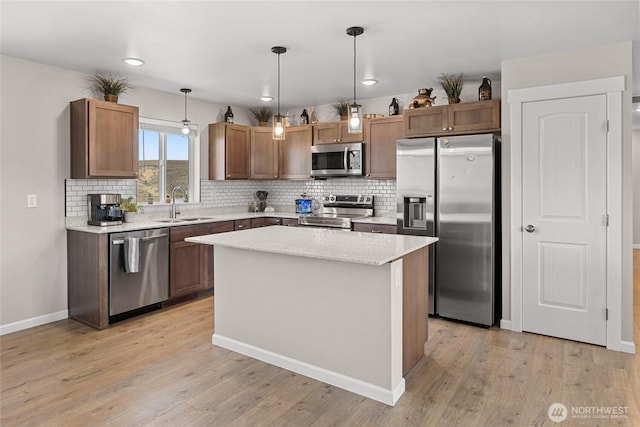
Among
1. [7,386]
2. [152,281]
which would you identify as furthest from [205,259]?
[7,386]

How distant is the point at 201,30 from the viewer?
3.06m

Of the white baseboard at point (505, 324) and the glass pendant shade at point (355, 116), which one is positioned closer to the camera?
the glass pendant shade at point (355, 116)

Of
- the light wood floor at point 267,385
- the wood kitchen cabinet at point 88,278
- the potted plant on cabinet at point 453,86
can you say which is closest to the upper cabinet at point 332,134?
the potted plant on cabinet at point 453,86

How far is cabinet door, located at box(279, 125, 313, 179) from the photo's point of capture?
5.67 meters

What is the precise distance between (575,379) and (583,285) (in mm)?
962

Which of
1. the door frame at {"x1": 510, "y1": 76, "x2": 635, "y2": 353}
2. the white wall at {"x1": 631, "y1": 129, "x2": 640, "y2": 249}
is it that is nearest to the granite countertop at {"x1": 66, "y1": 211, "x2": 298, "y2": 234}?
the door frame at {"x1": 510, "y1": 76, "x2": 635, "y2": 353}

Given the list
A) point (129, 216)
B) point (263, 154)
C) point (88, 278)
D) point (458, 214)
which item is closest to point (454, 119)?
point (458, 214)

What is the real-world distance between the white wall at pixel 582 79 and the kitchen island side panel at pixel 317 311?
1807 mm

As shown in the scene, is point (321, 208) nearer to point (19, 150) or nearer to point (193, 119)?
point (193, 119)

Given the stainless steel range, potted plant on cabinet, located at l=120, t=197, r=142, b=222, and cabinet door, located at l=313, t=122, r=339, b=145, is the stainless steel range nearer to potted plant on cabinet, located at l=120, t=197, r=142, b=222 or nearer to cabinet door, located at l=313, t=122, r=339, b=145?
cabinet door, located at l=313, t=122, r=339, b=145

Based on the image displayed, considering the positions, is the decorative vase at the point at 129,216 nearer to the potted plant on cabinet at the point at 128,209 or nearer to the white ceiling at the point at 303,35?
the potted plant on cabinet at the point at 128,209

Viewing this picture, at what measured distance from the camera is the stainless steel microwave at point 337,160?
517cm

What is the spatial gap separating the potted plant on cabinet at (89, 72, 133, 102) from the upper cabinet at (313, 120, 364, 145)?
7.80 feet

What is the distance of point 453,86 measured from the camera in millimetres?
4273
